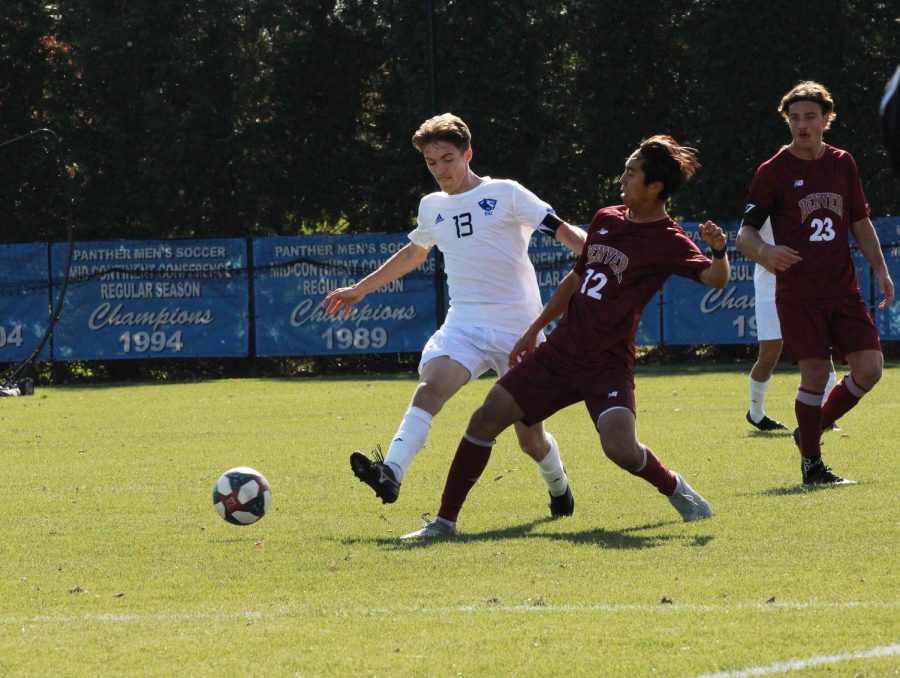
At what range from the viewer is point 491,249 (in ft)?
26.4

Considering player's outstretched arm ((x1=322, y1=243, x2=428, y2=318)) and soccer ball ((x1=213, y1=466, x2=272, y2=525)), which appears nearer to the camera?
soccer ball ((x1=213, y1=466, x2=272, y2=525))

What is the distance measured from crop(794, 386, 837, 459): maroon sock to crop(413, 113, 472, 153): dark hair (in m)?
2.53

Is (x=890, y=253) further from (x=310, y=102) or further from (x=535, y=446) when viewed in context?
(x=535, y=446)

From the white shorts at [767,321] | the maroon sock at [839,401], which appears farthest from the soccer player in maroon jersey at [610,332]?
the white shorts at [767,321]

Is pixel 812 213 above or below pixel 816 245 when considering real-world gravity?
above

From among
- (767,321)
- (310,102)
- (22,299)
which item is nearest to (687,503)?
(767,321)

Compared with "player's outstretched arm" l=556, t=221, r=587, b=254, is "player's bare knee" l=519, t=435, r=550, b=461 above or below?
below

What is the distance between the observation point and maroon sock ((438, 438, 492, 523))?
24.9 feet

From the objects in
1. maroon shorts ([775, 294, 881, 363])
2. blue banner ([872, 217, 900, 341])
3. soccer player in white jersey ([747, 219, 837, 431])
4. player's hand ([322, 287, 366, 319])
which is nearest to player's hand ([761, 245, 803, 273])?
maroon shorts ([775, 294, 881, 363])

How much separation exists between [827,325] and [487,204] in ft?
7.13

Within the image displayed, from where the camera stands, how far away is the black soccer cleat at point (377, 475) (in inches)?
292

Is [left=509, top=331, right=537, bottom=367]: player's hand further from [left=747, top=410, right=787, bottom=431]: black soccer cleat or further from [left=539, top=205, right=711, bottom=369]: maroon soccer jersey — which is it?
[left=747, top=410, right=787, bottom=431]: black soccer cleat

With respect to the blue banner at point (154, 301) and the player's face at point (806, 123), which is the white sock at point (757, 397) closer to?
the player's face at point (806, 123)

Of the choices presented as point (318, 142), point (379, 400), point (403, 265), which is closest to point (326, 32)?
point (318, 142)
